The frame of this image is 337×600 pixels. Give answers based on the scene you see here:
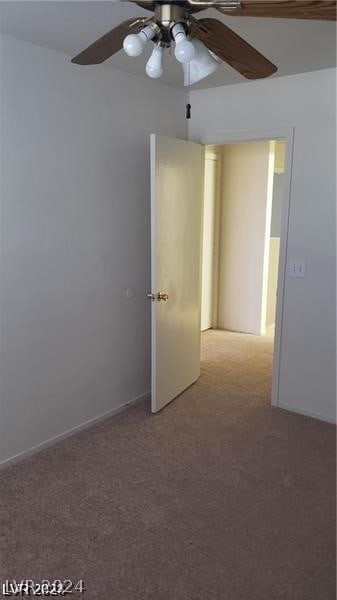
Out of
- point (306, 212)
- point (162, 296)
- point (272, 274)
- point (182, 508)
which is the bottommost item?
point (182, 508)

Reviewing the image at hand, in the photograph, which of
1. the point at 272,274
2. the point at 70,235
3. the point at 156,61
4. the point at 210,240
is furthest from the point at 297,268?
the point at 272,274

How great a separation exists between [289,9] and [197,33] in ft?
1.06

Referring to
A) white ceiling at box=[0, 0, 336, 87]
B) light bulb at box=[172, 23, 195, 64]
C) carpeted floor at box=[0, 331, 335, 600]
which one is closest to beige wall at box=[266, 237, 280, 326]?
carpeted floor at box=[0, 331, 335, 600]

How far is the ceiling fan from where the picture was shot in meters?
1.17

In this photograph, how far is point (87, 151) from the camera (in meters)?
2.54

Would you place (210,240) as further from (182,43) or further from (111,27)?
(182,43)

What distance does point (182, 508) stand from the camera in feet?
6.84

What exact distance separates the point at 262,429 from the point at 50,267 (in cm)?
171

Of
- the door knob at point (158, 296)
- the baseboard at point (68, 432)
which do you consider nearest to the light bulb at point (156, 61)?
the door knob at point (158, 296)

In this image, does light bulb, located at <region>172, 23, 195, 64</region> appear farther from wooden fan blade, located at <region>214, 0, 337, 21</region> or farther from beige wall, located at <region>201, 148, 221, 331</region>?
beige wall, located at <region>201, 148, 221, 331</region>

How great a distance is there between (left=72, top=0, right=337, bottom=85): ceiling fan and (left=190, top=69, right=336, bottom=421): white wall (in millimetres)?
1169

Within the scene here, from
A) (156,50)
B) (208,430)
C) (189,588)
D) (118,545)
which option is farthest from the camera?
(208,430)

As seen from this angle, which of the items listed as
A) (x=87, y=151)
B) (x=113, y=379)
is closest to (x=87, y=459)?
(x=113, y=379)

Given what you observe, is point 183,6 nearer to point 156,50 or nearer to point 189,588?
point 156,50
